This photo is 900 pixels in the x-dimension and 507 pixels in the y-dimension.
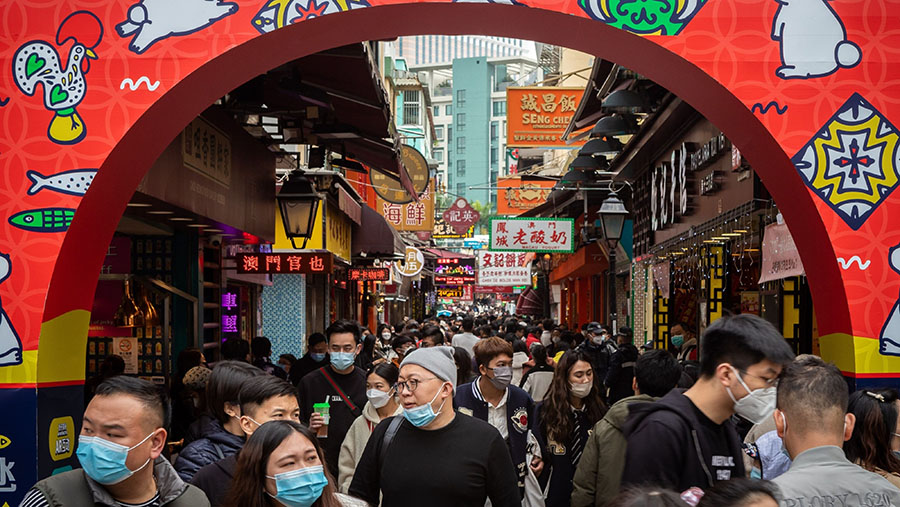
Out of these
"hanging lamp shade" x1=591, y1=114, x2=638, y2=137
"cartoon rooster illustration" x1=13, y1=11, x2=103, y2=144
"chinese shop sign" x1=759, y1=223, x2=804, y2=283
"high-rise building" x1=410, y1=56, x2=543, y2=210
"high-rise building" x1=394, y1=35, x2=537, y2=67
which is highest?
"high-rise building" x1=394, y1=35, x2=537, y2=67

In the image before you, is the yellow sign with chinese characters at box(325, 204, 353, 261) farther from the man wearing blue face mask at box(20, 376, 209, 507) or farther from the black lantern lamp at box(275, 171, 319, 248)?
the man wearing blue face mask at box(20, 376, 209, 507)

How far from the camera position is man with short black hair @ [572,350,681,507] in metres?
5.76

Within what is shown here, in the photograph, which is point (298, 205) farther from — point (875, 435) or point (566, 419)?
point (875, 435)

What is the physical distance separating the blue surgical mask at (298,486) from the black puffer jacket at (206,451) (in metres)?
1.26

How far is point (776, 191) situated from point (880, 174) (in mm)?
687

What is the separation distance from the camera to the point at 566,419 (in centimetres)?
769

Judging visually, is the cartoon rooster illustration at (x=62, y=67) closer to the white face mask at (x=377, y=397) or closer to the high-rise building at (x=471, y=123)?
the white face mask at (x=377, y=397)

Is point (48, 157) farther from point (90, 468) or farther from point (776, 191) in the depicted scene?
point (776, 191)

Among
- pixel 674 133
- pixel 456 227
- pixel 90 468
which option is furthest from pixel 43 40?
pixel 456 227

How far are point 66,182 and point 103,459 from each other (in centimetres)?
340

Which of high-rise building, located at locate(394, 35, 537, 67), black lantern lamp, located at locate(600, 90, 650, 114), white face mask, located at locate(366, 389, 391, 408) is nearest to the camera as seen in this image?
white face mask, located at locate(366, 389, 391, 408)

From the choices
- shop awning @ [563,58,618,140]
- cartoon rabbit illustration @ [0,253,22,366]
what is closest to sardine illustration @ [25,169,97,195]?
cartoon rabbit illustration @ [0,253,22,366]

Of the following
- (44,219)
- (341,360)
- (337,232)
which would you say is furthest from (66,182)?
(337,232)

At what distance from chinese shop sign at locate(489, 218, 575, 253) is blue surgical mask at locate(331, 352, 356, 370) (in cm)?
1459
